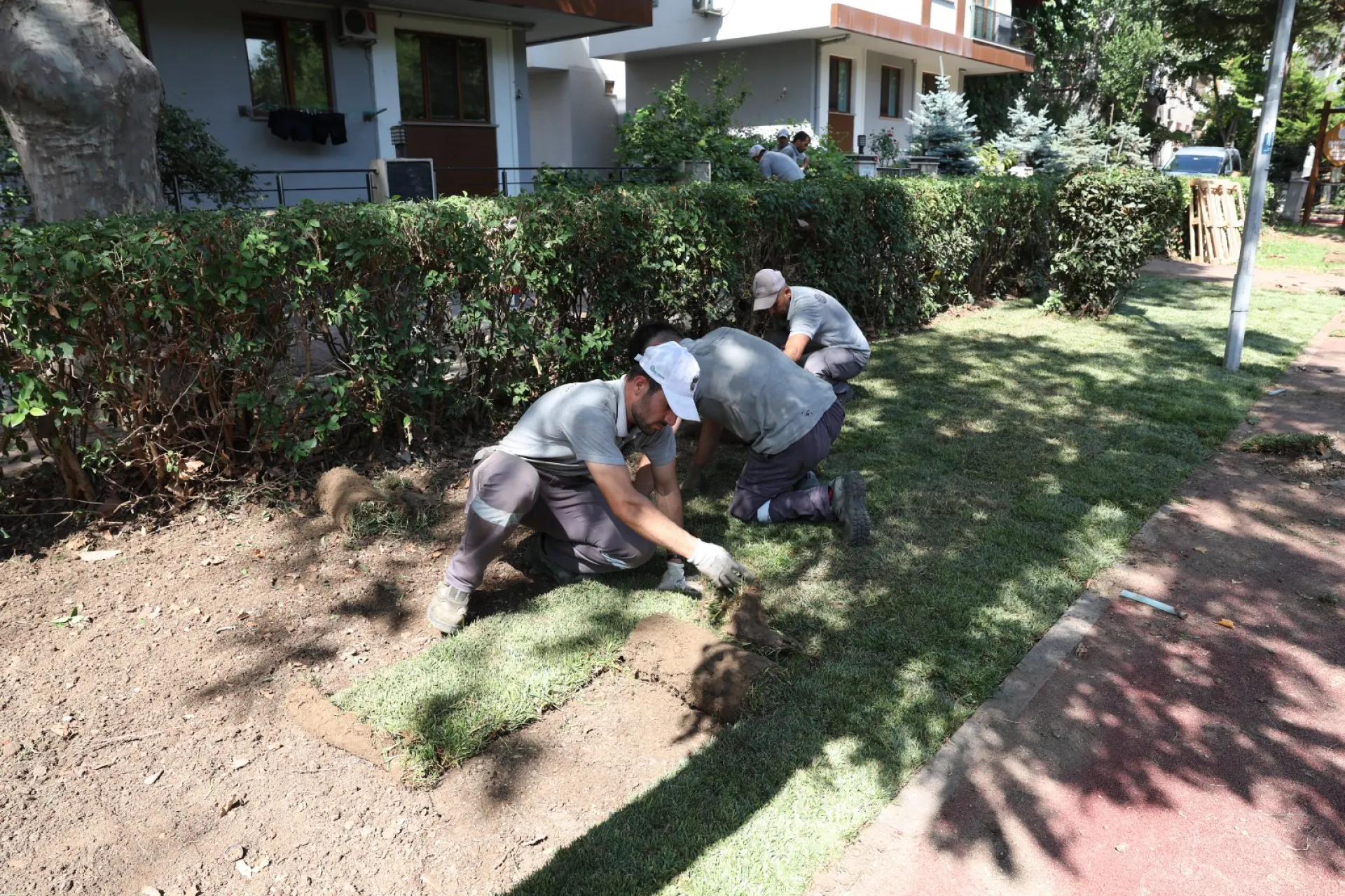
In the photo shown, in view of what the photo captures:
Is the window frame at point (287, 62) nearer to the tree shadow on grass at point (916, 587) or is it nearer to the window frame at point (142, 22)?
the window frame at point (142, 22)

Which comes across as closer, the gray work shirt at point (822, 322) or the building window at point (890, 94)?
the gray work shirt at point (822, 322)

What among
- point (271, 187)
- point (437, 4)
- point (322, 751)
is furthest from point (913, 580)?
point (437, 4)

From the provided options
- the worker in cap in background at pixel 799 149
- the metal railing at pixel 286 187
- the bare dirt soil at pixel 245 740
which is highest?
the worker in cap in background at pixel 799 149

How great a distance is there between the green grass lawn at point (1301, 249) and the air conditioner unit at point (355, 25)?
14.6m

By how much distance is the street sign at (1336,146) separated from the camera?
23.8 metres

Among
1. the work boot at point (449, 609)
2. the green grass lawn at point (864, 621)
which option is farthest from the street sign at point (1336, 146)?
the work boot at point (449, 609)

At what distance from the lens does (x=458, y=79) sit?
15.1m

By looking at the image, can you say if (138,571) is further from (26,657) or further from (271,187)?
(271,187)

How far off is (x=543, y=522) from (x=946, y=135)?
61.3 ft

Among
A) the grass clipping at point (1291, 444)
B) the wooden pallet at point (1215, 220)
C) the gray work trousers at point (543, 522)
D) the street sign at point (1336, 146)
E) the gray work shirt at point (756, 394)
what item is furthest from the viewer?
the street sign at point (1336, 146)

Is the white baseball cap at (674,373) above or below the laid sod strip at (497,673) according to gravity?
above

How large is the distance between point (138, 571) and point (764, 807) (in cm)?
309

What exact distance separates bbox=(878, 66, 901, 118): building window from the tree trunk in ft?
73.5

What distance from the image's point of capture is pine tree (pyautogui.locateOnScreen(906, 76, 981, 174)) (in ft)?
65.5
